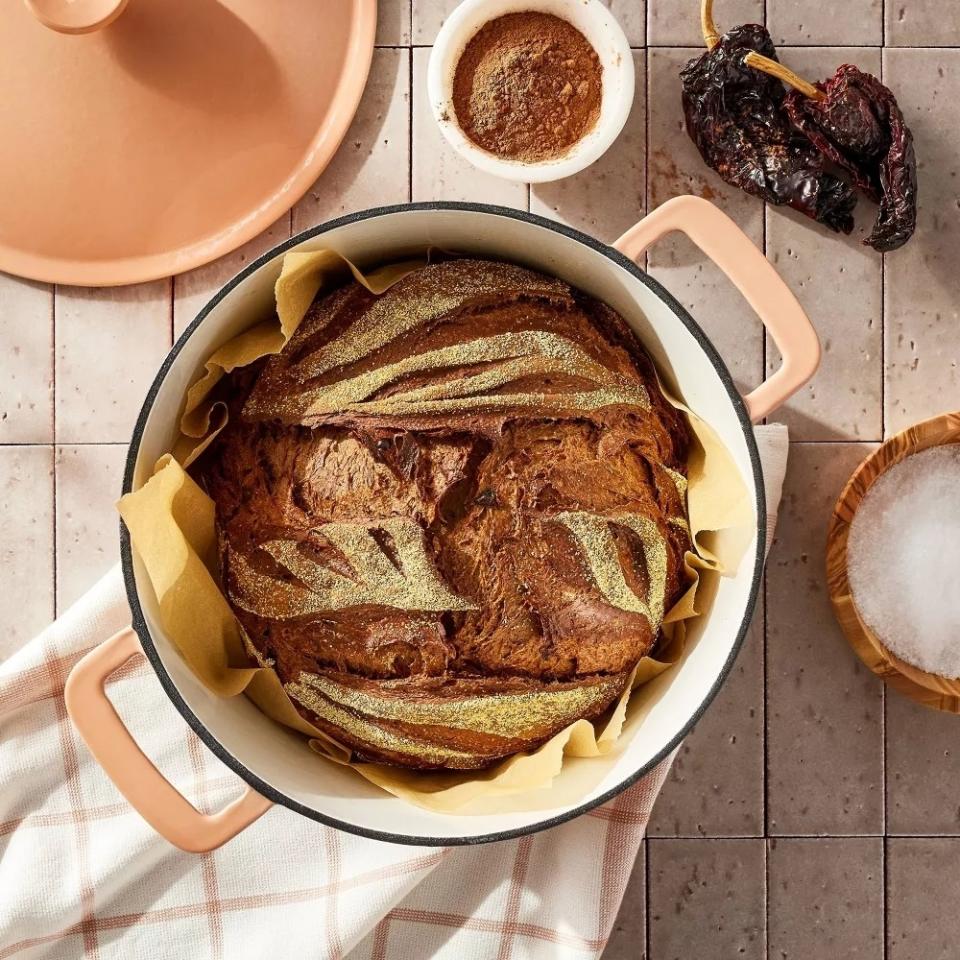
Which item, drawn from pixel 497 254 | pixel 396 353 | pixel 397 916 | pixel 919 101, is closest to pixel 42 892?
pixel 397 916

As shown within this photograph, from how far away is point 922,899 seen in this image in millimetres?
1012

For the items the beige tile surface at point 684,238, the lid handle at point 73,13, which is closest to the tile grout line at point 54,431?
the lid handle at point 73,13

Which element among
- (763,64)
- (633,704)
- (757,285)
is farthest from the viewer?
(763,64)

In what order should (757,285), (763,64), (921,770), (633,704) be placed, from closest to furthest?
(757,285) → (633,704) → (763,64) → (921,770)

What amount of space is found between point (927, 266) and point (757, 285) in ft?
1.35

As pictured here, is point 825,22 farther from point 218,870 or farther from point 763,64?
point 218,870

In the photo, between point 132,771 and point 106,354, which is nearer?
point 132,771

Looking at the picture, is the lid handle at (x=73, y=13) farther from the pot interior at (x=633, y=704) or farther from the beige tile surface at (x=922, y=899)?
the beige tile surface at (x=922, y=899)

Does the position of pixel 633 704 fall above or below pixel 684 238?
below

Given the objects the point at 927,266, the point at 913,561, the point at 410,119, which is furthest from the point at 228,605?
the point at 927,266

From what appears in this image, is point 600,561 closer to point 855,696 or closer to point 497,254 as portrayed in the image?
point 497,254

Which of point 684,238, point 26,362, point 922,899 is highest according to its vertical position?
point 684,238

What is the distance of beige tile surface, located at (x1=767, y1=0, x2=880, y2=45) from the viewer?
97 centimetres

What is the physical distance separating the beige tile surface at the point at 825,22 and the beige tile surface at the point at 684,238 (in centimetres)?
10
